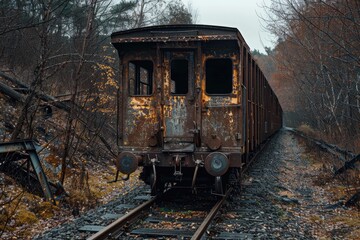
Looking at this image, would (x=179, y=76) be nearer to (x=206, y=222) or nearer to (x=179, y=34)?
(x=179, y=34)

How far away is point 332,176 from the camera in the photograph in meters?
12.0

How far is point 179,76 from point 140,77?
871mm

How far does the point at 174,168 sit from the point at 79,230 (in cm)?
266

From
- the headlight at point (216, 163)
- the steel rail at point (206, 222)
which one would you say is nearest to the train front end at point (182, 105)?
the headlight at point (216, 163)

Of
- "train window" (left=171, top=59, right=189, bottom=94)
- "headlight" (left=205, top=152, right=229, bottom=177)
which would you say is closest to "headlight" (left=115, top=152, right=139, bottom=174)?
"headlight" (left=205, top=152, right=229, bottom=177)

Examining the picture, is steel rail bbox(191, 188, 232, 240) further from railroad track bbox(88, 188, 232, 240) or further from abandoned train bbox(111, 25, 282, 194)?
abandoned train bbox(111, 25, 282, 194)

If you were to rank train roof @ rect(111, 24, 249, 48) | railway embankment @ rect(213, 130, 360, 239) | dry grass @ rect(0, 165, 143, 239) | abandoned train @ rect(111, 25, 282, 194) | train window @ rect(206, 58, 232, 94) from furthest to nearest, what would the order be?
train window @ rect(206, 58, 232, 94), abandoned train @ rect(111, 25, 282, 194), train roof @ rect(111, 24, 249, 48), dry grass @ rect(0, 165, 143, 239), railway embankment @ rect(213, 130, 360, 239)

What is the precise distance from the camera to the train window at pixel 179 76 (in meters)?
8.92

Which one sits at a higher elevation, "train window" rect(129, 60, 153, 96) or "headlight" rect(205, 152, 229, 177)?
"train window" rect(129, 60, 153, 96)

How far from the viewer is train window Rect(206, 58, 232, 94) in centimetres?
862

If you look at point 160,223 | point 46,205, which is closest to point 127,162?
point 160,223

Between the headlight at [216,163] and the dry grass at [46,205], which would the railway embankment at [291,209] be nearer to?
the headlight at [216,163]

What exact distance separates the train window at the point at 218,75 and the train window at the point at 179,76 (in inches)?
20.8

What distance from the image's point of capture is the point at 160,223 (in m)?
7.16
